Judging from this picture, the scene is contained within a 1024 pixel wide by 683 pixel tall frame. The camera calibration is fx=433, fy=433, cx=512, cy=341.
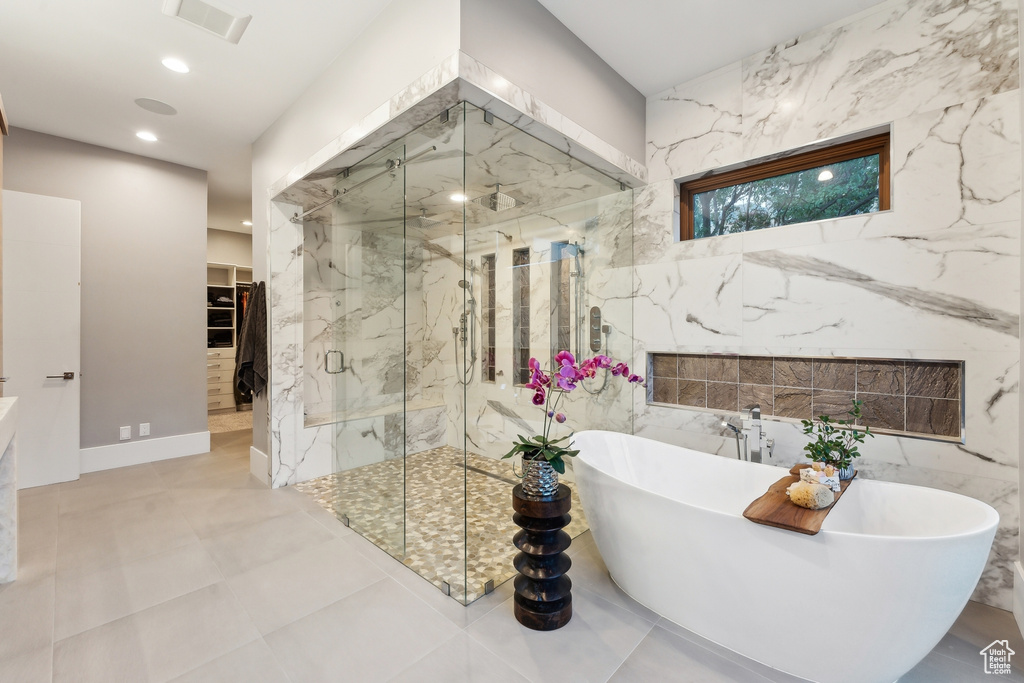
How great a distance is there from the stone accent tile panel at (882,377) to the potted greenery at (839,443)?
0.10 metres

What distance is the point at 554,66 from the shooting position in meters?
2.27

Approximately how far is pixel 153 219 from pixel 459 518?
399 centimetres

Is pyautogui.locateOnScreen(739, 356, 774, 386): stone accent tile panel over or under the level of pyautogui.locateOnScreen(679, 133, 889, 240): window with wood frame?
under

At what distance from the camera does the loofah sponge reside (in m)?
1.55

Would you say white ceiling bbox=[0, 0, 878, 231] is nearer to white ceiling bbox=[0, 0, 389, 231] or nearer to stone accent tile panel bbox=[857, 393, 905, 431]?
white ceiling bbox=[0, 0, 389, 231]

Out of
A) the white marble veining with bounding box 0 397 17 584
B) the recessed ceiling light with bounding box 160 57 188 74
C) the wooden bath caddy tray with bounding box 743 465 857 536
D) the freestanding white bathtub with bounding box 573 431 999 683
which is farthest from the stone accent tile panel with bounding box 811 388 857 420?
the recessed ceiling light with bounding box 160 57 188 74

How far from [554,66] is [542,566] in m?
2.41

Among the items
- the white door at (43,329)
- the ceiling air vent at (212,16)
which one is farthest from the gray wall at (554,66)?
the white door at (43,329)

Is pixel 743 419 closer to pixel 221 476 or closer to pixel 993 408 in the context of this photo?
pixel 993 408

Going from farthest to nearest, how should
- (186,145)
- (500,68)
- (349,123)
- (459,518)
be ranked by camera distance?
(186,145), (349,123), (459,518), (500,68)

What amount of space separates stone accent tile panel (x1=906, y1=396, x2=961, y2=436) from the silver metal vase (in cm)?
178

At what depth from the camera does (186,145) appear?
3.64m

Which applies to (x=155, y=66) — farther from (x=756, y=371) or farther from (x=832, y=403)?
(x=832, y=403)

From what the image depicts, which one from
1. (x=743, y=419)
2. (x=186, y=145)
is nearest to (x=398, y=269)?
(x=743, y=419)
